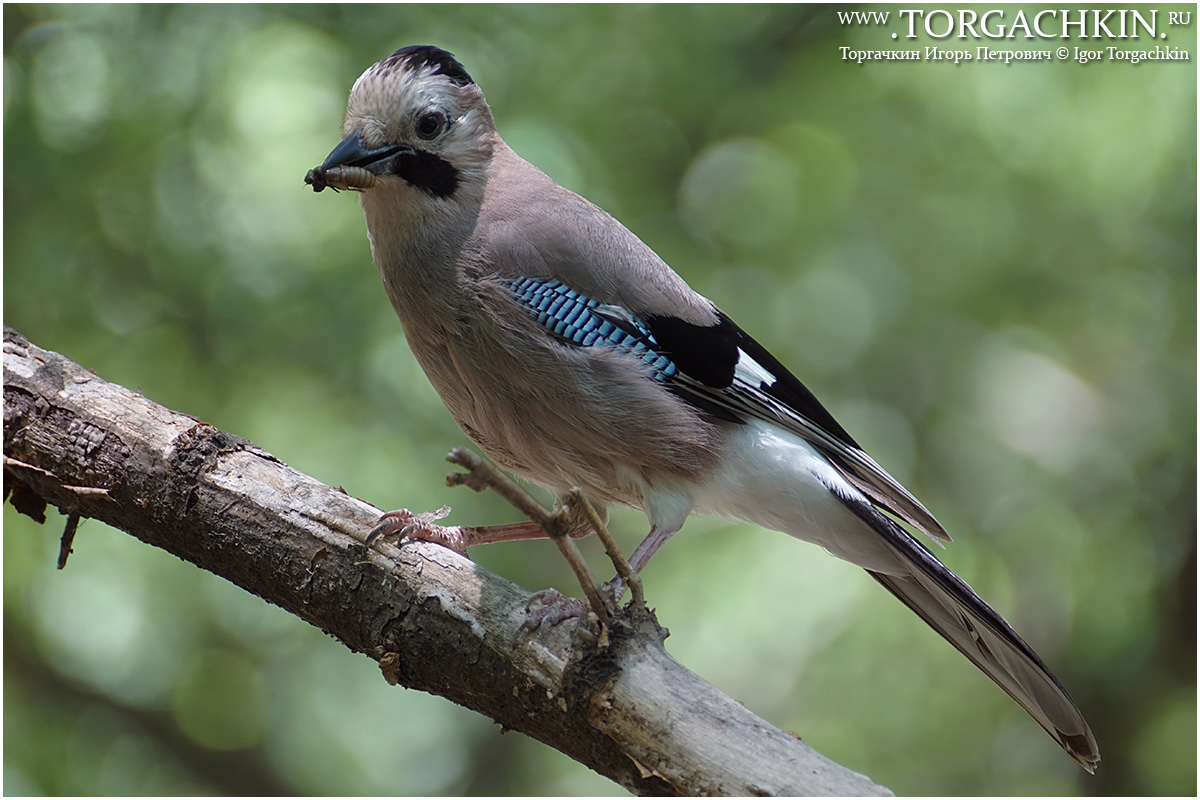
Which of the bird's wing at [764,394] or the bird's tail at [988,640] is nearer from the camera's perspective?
the bird's tail at [988,640]

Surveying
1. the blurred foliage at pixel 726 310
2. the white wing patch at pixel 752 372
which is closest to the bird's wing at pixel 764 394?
the white wing patch at pixel 752 372

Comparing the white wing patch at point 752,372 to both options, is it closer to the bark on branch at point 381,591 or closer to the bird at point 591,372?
the bird at point 591,372

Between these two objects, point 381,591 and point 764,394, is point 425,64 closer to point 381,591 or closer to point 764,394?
point 764,394

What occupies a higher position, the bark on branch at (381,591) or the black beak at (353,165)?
the black beak at (353,165)

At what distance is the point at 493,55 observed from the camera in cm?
517

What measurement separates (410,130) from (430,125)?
71mm

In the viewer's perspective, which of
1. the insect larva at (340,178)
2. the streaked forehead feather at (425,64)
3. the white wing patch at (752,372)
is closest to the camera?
the insect larva at (340,178)

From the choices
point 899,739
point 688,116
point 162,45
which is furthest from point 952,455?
point 162,45

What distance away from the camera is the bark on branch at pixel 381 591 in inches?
86.3

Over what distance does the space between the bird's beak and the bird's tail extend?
1.85 m

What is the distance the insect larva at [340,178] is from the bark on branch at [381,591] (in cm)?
76

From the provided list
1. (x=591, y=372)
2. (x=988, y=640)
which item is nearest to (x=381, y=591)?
(x=591, y=372)

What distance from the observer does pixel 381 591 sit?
256cm

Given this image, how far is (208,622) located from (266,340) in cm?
145
